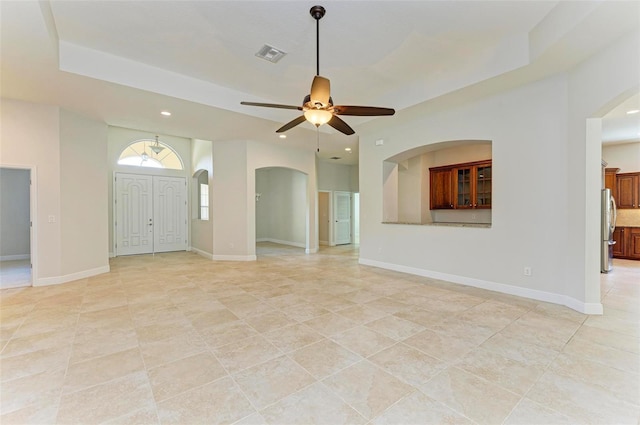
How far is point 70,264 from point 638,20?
26.6 ft

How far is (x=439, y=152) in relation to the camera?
7.06 m

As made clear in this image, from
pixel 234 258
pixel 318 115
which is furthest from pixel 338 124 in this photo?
pixel 234 258

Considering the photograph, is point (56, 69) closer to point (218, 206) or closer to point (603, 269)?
point (218, 206)

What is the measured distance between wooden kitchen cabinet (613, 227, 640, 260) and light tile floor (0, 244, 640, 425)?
3605 millimetres

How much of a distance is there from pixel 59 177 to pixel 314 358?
537 cm

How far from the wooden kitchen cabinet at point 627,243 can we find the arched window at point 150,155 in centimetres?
1182

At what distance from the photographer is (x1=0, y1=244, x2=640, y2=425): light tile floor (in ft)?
5.74

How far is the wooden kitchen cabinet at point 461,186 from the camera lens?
617cm

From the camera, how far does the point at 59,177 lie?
4.80 metres

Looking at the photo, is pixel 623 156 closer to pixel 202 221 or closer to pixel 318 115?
pixel 318 115

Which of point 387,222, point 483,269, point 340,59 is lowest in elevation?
point 483,269

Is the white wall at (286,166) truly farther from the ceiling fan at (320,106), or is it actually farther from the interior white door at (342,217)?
the ceiling fan at (320,106)

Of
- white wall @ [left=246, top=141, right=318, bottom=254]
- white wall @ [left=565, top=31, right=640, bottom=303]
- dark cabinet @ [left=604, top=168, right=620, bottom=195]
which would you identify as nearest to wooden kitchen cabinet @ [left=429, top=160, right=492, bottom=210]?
white wall @ [left=565, top=31, right=640, bottom=303]

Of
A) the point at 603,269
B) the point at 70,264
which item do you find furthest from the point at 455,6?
the point at 70,264
